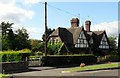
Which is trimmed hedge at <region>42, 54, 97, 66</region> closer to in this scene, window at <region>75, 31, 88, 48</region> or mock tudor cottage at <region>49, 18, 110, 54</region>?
mock tudor cottage at <region>49, 18, 110, 54</region>

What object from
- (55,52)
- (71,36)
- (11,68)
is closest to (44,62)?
(11,68)

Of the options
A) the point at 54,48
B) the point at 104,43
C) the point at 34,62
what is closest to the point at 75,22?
the point at 104,43

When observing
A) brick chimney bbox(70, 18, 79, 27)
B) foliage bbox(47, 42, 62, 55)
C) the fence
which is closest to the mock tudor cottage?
brick chimney bbox(70, 18, 79, 27)

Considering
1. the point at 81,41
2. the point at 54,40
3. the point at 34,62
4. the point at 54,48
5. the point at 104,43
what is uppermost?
the point at 54,40

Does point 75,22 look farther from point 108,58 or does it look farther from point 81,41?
point 108,58

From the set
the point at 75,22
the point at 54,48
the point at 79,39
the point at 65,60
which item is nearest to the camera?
the point at 65,60

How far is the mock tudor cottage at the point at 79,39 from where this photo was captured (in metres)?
68.8

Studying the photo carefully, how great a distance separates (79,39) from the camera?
71.2 meters

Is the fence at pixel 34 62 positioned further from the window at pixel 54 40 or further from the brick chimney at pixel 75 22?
the brick chimney at pixel 75 22

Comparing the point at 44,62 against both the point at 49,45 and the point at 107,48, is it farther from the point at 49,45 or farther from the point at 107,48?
the point at 107,48

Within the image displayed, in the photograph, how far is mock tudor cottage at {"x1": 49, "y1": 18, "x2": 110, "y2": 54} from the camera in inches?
2707

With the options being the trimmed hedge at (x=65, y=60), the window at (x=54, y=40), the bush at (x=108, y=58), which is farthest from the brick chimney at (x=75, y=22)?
the trimmed hedge at (x=65, y=60)

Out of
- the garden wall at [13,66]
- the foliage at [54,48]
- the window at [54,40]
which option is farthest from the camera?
the window at [54,40]

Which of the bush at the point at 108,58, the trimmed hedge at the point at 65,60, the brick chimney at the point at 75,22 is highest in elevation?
the brick chimney at the point at 75,22
